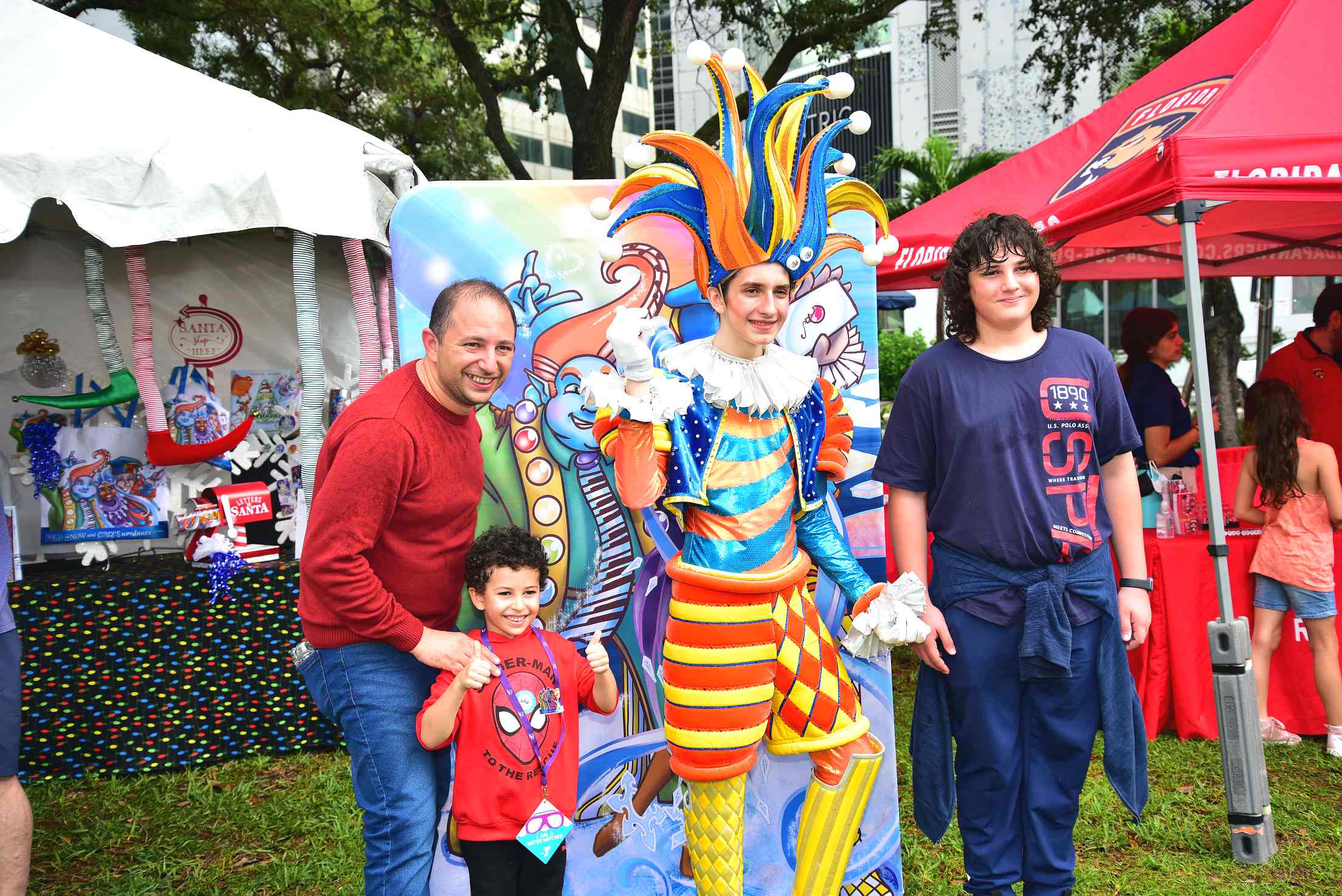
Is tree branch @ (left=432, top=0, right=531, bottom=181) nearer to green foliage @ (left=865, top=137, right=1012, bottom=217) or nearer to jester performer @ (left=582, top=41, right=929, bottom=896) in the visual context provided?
jester performer @ (left=582, top=41, right=929, bottom=896)

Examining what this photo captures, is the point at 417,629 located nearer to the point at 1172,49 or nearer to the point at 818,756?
the point at 818,756

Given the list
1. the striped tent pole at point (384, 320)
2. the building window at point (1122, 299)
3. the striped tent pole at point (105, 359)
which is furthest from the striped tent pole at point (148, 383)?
the building window at point (1122, 299)

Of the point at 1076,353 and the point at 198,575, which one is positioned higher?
the point at 1076,353

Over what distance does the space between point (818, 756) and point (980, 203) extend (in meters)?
3.54

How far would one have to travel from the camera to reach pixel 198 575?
4719 mm

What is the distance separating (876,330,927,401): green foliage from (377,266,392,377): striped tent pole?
15398mm

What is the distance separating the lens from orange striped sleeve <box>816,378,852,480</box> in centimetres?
273

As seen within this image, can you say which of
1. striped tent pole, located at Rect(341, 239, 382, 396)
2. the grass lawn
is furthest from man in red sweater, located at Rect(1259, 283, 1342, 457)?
striped tent pole, located at Rect(341, 239, 382, 396)

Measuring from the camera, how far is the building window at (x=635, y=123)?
45.6m

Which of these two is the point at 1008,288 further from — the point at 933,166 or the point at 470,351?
the point at 933,166

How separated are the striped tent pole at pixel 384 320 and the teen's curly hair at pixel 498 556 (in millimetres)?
3349

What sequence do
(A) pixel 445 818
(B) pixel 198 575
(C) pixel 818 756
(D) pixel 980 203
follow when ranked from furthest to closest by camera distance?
(D) pixel 980 203 < (B) pixel 198 575 < (A) pixel 445 818 < (C) pixel 818 756

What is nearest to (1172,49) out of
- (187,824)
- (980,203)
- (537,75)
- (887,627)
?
(537,75)

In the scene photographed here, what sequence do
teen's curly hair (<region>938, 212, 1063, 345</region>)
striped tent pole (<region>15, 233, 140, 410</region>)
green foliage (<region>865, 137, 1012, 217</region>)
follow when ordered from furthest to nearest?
1. green foliage (<region>865, 137, 1012, 217</region>)
2. striped tent pole (<region>15, 233, 140, 410</region>)
3. teen's curly hair (<region>938, 212, 1063, 345</region>)
